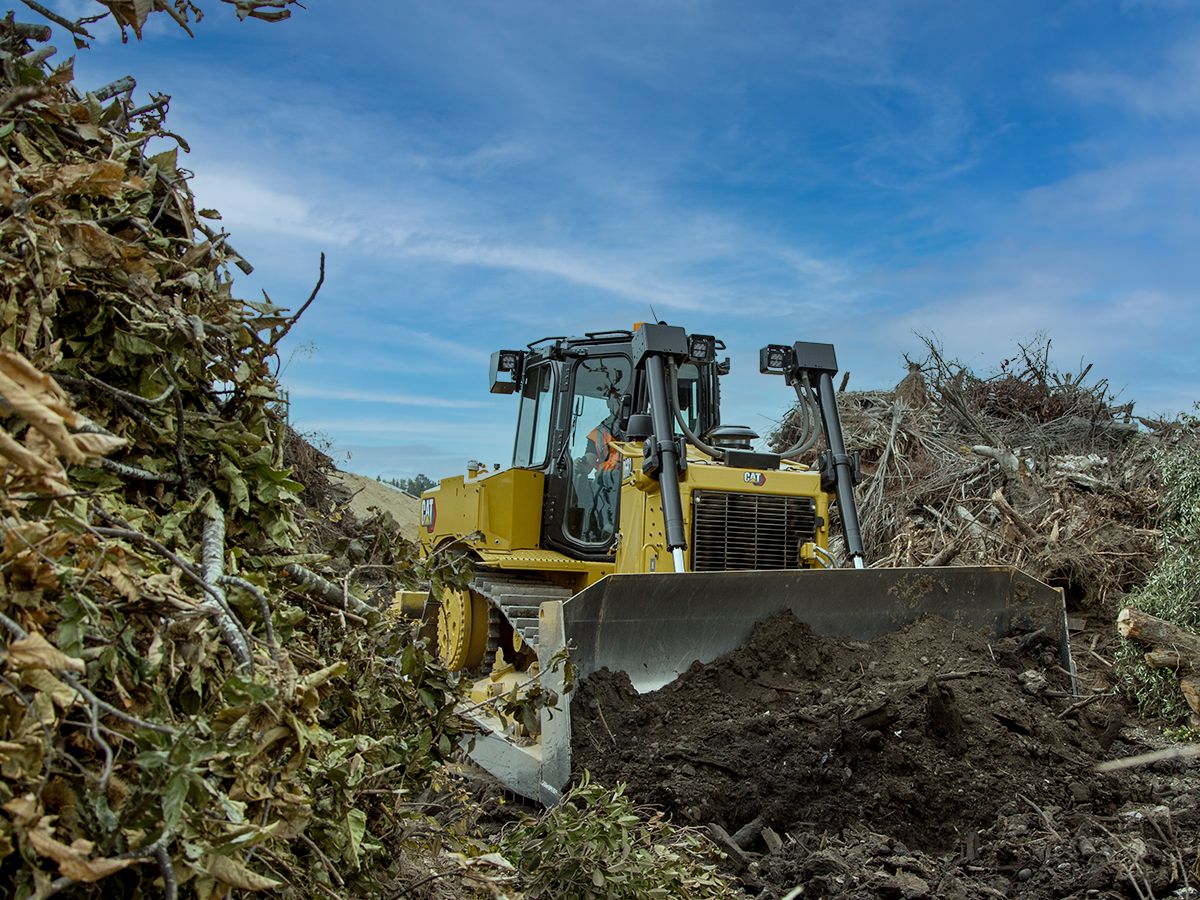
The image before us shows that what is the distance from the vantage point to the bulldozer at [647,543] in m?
6.83

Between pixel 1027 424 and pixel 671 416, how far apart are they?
33.5 feet

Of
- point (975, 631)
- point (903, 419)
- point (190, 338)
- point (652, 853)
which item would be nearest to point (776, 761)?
point (652, 853)

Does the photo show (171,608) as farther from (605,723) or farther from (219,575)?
(605,723)

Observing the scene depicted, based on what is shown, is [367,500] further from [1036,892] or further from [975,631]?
[1036,892]

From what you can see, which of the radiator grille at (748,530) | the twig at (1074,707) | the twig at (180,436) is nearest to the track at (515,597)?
the radiator grille at (748,530)

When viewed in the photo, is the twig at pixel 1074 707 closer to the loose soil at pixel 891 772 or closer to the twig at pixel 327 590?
the loose soil at pixel 891 772

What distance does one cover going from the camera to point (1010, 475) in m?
14.6

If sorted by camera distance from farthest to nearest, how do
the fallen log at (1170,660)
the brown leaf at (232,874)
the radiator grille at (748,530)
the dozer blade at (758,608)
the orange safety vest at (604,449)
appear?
1. the fallen log at (1170,660)
2. the orange safety vest at (604,449)
3. the radiator grille at (748,530)
4. the dozer blade at (758,608)
5. the brown leaf at (232,874)

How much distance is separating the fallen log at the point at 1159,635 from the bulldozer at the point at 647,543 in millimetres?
1774

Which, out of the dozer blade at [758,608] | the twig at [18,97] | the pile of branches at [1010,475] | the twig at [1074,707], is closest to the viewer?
the twig at [18,97]

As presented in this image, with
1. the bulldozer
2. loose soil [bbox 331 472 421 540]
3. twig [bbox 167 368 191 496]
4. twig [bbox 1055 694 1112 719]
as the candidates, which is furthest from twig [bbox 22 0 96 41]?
loose soil [bbox 331 472 421 540]

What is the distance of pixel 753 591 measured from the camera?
7.11m

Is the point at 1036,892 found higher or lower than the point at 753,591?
lower

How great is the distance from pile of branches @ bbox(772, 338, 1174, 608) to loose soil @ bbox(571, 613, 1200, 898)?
5.56 metres
